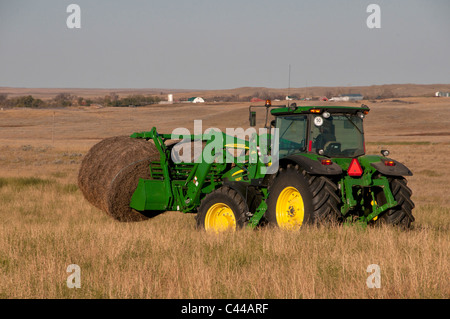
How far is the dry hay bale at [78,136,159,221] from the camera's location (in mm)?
11797

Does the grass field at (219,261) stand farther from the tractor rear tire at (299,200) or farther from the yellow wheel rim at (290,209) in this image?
the yellow wheel rim at (290,209)

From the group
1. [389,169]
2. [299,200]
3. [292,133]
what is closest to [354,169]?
[389,169]

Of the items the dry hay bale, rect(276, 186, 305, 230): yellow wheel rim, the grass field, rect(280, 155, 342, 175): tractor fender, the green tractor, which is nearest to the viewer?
the grass field

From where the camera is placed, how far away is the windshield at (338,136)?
9.35 metres

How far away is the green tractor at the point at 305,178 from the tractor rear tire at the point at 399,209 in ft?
0.05

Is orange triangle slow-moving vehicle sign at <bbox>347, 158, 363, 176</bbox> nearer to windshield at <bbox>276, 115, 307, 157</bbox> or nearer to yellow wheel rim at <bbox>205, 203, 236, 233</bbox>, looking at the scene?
windshield at <bbox>276, 115, 307, 157</bbox>

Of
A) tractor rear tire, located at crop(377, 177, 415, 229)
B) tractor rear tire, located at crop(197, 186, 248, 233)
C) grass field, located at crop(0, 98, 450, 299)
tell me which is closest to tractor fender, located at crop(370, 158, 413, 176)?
tractor rear tire, located at crop(377, 177, 415, 229)

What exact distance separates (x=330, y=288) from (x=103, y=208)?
688cm

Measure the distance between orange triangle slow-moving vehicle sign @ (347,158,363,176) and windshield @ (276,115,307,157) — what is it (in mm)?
855

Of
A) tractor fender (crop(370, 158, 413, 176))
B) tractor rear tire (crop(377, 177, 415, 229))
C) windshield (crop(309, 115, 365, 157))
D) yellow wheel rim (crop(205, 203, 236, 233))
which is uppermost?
windshield (crop(309, 115, 365, 157))

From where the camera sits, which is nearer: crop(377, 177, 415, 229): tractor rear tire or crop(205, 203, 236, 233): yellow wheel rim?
crop(377, 177, 415, 229): tractor rear tire

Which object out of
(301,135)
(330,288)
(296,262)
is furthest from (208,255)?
(301,135)

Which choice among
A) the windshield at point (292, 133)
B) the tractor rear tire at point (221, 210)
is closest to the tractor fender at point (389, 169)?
the windshield at point (292, 133)
